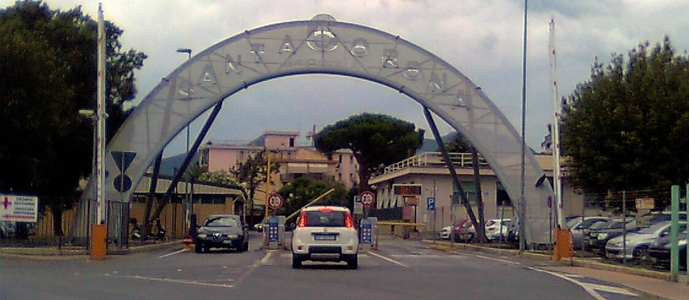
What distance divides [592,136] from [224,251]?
52.2 feet

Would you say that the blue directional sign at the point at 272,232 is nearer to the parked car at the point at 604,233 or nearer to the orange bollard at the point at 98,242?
the orange bollard at the point at 98,242

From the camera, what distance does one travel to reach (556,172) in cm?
3341

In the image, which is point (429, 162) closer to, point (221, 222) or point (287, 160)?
point (221, 222)

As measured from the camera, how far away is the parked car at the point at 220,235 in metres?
35.8

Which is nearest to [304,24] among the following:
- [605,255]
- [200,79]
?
[200,79]

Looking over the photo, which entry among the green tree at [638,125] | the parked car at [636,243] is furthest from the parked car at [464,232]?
the parked car at [636,243]

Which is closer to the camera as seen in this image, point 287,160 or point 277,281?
point 277,281

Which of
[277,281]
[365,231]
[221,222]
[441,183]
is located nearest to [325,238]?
[277,281]

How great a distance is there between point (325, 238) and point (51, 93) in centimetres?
1657

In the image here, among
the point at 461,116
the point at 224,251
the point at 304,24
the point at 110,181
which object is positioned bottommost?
the point at 224,251

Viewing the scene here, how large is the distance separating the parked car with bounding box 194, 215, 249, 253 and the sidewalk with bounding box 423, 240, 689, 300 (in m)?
11.5

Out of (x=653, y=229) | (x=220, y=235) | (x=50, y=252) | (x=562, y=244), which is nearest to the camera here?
(x=653, y=229)

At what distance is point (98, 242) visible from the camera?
29.5 m

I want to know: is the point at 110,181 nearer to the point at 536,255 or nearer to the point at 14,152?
the point at 14,152
